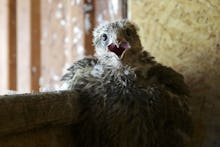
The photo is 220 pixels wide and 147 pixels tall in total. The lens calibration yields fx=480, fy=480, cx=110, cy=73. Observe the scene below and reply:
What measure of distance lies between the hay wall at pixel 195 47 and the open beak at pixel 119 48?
0.28 m

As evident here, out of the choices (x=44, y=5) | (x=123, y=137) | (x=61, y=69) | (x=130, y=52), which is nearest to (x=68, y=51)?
(x=61, y=69)

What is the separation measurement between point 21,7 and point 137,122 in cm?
105

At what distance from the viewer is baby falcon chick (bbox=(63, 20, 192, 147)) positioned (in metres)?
1.03

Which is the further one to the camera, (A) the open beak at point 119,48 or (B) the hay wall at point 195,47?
(B) the hay wall at point 195,47

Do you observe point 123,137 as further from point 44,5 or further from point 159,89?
point 44,5

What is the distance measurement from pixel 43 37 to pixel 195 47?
866 millimetres

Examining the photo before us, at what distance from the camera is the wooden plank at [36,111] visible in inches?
32.8

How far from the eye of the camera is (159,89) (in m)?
1.07

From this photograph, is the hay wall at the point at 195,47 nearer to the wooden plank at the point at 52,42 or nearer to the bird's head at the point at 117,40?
the bird's head at the point at 117,40

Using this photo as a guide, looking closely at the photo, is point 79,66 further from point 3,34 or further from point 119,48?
point 3,34

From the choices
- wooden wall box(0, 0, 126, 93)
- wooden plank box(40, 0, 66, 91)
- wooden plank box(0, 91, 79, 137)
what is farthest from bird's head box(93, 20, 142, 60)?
wooden plank box(40, 0, 66, 91)

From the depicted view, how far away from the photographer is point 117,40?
3.61 feet

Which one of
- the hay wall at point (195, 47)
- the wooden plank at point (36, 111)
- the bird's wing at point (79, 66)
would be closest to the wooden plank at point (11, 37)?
the hay wall at point (195, 47)

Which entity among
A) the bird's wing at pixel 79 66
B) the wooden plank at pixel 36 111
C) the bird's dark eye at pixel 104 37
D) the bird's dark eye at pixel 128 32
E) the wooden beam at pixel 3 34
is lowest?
the wooden plank at pixel 36 111
